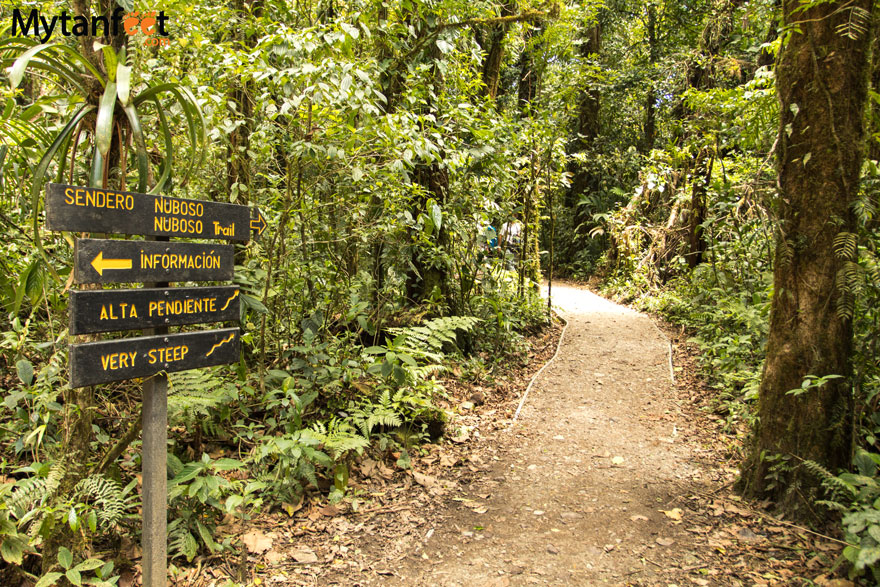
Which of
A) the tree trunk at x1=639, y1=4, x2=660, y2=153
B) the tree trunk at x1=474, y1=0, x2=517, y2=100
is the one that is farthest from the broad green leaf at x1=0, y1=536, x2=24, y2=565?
the tree trunk at x1=639, y1=4, x2=660, y2=153

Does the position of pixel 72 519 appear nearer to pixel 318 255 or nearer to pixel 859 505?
pixel 318 255

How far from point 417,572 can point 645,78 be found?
17.3m

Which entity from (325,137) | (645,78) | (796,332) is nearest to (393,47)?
(325,137)

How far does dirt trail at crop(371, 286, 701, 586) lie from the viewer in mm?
→ 3385

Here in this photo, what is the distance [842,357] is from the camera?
3.68 m

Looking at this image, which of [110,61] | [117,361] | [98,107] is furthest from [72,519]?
[110,61]

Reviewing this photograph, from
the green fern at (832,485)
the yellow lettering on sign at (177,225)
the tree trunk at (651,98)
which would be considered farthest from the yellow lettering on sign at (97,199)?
the tree trunk at (651,98)

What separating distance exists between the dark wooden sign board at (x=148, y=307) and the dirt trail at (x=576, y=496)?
6.54 ft

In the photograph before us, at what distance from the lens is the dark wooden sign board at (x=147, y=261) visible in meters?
2.29

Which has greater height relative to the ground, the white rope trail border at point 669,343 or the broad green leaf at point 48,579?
the white rope trail border at point 669,343

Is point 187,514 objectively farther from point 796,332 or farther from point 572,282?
point 572,282

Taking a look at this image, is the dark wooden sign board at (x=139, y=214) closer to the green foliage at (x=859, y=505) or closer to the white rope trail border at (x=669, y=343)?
the green foliage at (x=859, y=505)

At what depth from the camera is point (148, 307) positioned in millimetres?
2514

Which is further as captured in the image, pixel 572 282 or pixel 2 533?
pixel 572 282
